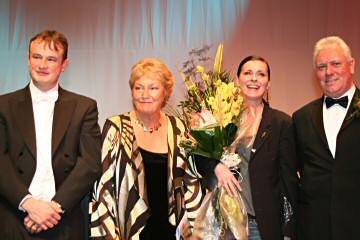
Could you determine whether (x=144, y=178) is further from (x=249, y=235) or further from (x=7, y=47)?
(x=7, y=47)

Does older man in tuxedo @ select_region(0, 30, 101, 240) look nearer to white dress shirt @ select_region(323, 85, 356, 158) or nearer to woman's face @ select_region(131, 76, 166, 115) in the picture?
woman's face @ select_region(131, 76, 166, 115)

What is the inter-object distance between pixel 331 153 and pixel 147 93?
3.56 ft

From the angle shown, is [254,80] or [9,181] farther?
[254,80]

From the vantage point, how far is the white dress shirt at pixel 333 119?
279 cm

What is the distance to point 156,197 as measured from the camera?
288 centimetres

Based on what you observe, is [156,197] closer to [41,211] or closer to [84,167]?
[84,167]

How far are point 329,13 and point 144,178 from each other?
248 cm

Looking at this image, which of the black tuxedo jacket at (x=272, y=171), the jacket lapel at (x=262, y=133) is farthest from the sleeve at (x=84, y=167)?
the jacket lapel at (x=262, y=133)

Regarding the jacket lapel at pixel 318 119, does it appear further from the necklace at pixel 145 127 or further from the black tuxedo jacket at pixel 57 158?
the black tuxedo jacket at pixel 57 158

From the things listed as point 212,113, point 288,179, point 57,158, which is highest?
point 212,113

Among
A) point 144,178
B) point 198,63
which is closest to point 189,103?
point 144,178

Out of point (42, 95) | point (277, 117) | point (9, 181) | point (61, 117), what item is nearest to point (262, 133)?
point (277, 117)

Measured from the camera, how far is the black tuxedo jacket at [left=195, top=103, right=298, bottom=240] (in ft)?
8.99

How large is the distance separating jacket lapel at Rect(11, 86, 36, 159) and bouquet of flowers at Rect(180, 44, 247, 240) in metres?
0.81
